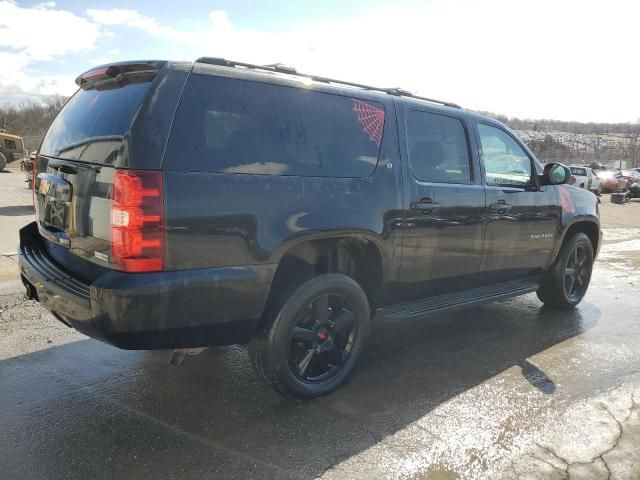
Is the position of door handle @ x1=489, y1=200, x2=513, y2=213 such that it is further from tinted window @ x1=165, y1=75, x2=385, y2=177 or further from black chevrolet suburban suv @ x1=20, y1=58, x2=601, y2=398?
tinted window @ x1=165, y1=75, x2=385, y2=177

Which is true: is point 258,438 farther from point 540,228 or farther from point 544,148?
point 544,148

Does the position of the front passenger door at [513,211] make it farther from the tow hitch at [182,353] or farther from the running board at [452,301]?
the tow hitch at [182,353]

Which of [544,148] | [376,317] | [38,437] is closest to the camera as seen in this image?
[38,437]

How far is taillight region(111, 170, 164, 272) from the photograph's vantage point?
2455 mm

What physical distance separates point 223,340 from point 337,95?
1708mm

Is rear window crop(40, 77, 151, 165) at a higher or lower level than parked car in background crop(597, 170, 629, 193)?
higher

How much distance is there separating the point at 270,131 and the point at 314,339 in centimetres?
134

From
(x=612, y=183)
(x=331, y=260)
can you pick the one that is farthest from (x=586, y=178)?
(x=331, y=260)

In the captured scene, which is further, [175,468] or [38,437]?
[38,437]

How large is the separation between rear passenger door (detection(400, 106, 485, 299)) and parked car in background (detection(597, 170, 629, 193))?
30.2 meters

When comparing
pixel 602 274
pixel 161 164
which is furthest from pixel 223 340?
pixel 602 274

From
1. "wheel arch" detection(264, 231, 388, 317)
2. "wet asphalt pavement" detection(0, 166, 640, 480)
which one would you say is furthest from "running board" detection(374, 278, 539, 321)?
"wet asphalt pavement" detection(0, 166, 640, 480)

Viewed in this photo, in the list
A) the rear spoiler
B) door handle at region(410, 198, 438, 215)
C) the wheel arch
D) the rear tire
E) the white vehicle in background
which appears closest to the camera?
the rear spoiler

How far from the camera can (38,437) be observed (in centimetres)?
279
